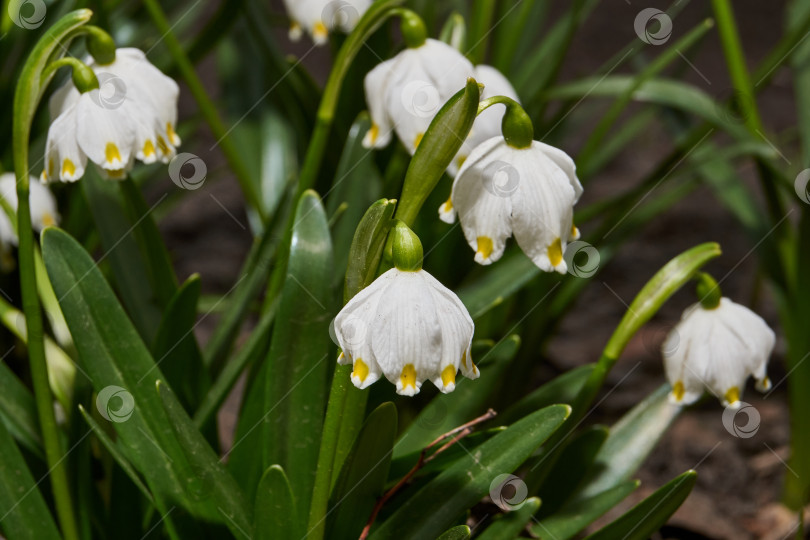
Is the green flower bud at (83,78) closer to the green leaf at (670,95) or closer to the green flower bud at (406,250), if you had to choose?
the green flower bud at (406,250)

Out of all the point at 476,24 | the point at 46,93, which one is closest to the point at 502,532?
the point at 476,24

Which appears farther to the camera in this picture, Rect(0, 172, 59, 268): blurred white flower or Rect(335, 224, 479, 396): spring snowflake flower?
Rect(0, 172, 59, 268): blurred white flower

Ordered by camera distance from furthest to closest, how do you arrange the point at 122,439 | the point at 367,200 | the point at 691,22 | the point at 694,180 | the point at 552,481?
1. the point at 691,22
2. the point at 694,180
3. the point at 367,200
4. the point at 552,481
5. the point at 122,439

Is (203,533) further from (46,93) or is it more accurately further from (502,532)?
(46,93)

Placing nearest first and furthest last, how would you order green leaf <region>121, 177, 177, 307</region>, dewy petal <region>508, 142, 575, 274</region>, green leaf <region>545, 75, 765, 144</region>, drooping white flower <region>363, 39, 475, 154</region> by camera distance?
1. dewy petal <region>508, 142, 575, 274</region>
2. drooping white flower <region>363, 39, 475, 154</region>
3. green leaf <region>121, 177, 177, 307</region>
4. green leaf <region>545, 75, 765, 144</region>

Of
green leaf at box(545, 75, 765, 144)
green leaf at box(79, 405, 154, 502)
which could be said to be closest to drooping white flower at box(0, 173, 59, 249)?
green leaf at box(79, 405, 154, 502)

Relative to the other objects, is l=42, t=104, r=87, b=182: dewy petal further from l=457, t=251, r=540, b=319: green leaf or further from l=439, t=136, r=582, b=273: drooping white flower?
l=457, t=251, r=540, b=319: green leaf
